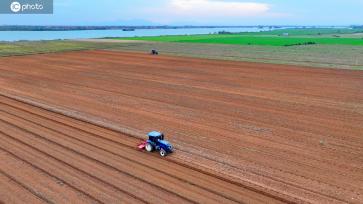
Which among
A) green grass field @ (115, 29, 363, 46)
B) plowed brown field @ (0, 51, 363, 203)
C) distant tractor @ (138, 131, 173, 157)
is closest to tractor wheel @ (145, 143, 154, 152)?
distant tractor @ (138, 131, 173, 157)

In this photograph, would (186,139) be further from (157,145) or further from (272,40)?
(272,40)

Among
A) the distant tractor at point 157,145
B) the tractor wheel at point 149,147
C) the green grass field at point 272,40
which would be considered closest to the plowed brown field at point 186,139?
the distant tractor at point 157,145

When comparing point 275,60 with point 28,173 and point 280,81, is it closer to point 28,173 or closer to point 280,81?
point 280,81

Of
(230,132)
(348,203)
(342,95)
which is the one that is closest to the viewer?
(348,203)

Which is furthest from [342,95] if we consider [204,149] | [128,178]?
[128,178]

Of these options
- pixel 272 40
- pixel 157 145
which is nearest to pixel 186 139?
pixel 157 145

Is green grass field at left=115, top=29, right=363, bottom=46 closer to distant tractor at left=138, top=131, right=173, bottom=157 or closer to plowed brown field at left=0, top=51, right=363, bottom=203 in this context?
plowed brown field at left=0, top=51, right=363, bottom=203
